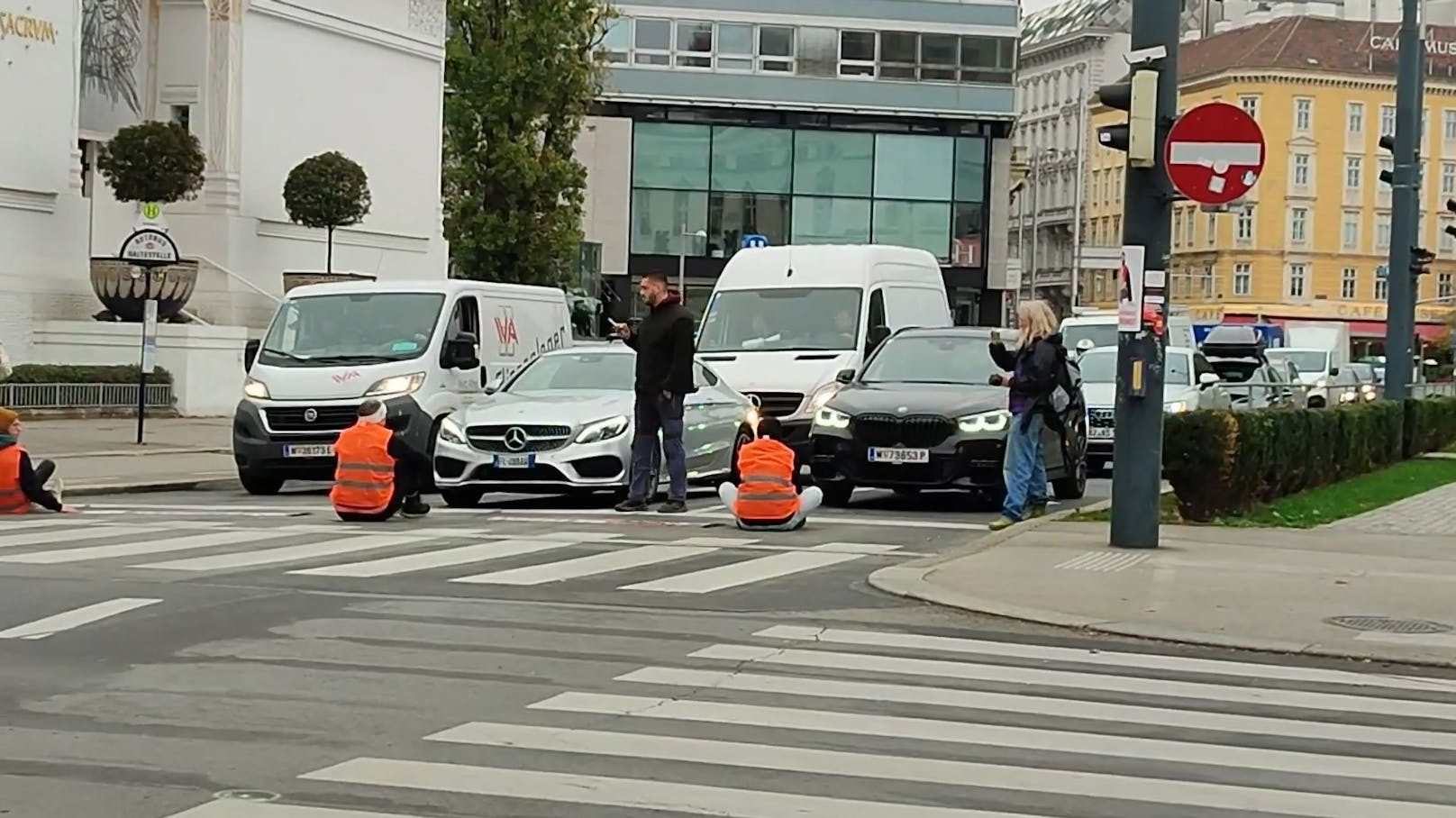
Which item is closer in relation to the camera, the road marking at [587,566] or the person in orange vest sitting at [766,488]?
the road marking at [587,566]

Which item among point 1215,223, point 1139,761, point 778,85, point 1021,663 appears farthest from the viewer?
point 1215,223

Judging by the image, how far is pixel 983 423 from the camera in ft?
60.7

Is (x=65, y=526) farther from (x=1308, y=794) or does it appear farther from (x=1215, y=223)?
(x=1215, y=223)

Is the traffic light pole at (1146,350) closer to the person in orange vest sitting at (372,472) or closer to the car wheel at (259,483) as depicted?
the person in orange vest sitting at (372,472)

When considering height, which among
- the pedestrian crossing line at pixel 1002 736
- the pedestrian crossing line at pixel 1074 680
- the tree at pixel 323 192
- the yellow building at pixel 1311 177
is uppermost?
the yellow building at pixel 1311 177

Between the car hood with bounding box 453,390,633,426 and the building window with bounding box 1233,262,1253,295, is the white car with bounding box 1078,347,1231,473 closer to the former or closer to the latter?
the car hood with bounding box 453,390,633,426

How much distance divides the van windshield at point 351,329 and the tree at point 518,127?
25.0 meters

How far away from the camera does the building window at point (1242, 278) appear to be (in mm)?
105375

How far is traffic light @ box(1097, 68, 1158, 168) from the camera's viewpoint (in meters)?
14.3

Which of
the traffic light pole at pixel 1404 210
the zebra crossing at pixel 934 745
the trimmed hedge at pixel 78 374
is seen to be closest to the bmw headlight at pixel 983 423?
the zebra crossing at pixel 934 745

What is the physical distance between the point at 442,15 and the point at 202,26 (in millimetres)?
9081

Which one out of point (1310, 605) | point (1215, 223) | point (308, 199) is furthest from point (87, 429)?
point (1215, 223)

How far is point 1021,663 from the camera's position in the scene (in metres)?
10.0

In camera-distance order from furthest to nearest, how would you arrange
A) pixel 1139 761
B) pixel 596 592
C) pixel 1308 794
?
pixel 596 592 < pixel 1139 761 < pixel 1308 794
